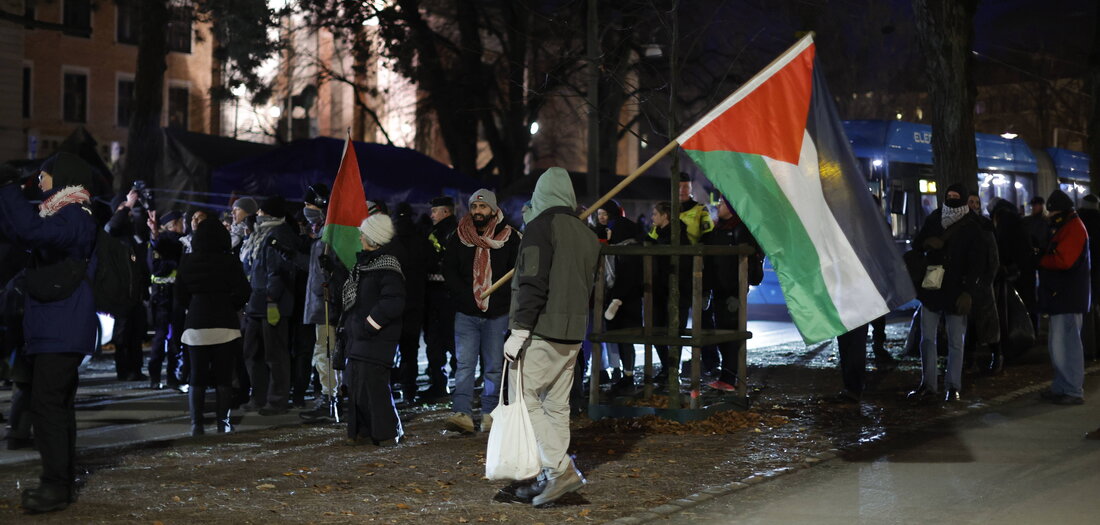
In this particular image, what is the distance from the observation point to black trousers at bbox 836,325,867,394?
1178 cm

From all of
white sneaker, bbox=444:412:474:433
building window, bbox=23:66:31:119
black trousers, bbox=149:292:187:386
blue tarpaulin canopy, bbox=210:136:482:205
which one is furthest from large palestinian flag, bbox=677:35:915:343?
building window, bbox=23:66:31:119

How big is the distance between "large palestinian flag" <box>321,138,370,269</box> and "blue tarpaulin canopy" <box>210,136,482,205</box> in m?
10.8

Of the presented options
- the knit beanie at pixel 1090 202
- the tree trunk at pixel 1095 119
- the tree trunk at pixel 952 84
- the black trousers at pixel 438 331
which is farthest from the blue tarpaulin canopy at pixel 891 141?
the black trousers at pixel 438 331

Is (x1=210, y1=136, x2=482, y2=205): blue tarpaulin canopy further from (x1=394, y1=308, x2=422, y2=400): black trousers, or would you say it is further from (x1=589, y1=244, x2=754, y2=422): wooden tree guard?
(x1=589, y1=244, x2=754, y2=422): wooden tree guard

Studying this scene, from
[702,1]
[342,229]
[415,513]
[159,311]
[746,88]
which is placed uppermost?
[702,1]

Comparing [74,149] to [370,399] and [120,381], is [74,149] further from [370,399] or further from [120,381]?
[370,399]

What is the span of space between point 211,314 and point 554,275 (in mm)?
4115

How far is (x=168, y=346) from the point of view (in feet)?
44.7

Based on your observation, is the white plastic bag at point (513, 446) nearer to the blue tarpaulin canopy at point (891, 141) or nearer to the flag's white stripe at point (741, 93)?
the flag's white stripe at point (741, 93)

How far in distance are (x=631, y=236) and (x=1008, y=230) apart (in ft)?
15.8

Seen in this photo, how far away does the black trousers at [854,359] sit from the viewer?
11.8 metres

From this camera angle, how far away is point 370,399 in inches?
378

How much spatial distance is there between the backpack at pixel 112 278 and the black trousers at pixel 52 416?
0.39 m

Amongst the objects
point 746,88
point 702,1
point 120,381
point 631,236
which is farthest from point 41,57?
point 746,88
